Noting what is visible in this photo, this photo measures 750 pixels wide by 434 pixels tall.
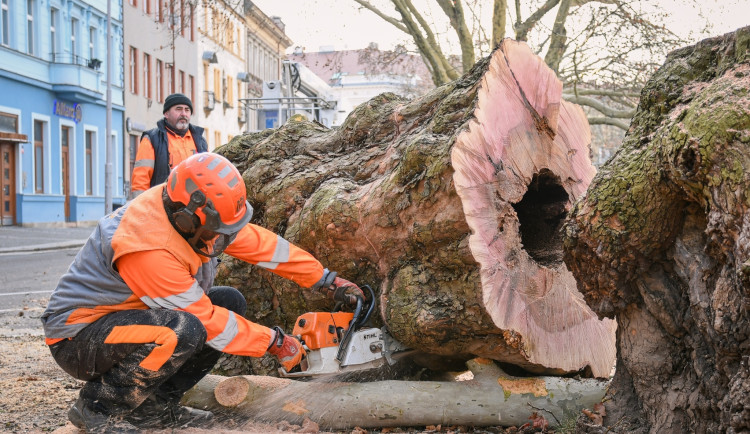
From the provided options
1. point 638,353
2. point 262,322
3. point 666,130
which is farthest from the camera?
point 262,322

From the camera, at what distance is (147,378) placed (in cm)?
344

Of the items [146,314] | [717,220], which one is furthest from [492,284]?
[146,314]

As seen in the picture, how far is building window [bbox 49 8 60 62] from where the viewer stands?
24656 mm

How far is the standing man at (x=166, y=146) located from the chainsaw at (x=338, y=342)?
112 inches

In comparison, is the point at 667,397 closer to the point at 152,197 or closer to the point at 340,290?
the point at 340,290

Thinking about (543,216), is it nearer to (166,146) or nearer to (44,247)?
(166,146)

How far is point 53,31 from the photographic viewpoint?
A: 24.8 m

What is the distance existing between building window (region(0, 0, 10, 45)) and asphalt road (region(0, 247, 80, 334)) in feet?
29.8

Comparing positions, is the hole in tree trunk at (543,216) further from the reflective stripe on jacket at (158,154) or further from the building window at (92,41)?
the building window at (92,41)

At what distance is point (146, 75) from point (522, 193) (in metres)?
31.2

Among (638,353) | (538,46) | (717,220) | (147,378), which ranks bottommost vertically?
(147,378)

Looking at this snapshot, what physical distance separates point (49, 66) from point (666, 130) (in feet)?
80.9

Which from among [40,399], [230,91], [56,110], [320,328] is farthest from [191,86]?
[320,328]

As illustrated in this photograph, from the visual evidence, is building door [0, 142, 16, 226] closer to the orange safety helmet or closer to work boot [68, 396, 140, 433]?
work boot [68, 396, 140, 433]
